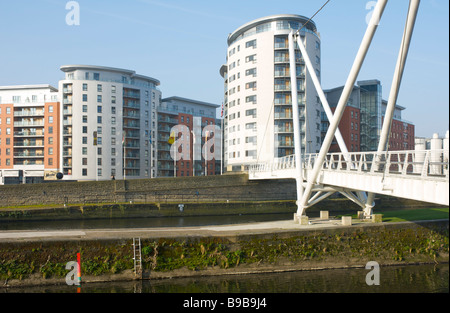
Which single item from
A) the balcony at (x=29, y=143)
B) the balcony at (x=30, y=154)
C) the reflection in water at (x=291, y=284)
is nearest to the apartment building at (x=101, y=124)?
the balcony at (x=30, y=154)

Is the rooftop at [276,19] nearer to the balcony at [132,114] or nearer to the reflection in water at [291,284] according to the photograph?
the balcony at [132,114]

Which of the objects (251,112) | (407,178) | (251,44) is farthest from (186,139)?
(407,178)

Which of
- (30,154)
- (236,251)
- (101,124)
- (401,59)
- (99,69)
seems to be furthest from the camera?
(30,154)

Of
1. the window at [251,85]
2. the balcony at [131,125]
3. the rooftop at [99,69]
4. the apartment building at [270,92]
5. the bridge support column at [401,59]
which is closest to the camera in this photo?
the bridge support column at [401,59]

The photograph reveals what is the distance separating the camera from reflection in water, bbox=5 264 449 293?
20375 millimetres

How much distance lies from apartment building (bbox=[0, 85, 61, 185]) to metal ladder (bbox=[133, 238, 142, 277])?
74329 millimetres

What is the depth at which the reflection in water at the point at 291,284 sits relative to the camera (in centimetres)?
2038

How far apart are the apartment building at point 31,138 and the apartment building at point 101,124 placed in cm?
426

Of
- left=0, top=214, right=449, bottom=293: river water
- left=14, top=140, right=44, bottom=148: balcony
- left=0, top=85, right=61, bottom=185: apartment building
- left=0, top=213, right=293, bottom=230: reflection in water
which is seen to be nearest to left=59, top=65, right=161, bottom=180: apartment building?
left=0, top=85, right=61, bottom=185: apartment building

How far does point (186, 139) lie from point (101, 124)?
83.2ft

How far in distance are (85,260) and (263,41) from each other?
6170 cm

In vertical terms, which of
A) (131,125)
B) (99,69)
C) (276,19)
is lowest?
(131,125)

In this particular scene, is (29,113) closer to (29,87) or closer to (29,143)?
(29,143)

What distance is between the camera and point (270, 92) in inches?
2970
